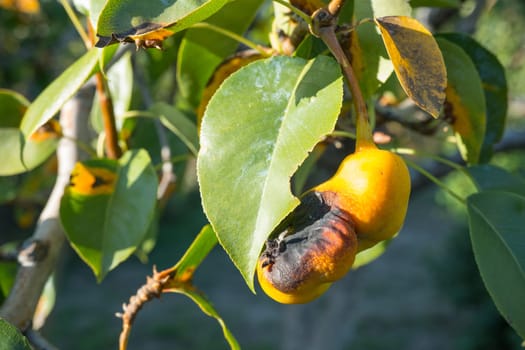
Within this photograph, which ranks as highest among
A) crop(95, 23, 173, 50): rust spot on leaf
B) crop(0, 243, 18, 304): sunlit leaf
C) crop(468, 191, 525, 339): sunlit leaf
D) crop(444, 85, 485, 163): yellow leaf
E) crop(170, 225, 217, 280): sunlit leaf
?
crop(95, 23, 173, 50): rust spot on leaf

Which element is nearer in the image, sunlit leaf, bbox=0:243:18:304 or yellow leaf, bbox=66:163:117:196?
yellow leaf, bbox=66:163:117:196

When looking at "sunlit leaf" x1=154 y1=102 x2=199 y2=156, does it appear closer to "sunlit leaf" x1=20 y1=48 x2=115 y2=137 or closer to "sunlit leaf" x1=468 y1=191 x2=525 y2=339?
"sunlit leaf" x1=20 y1=48 x2=115 y2=137

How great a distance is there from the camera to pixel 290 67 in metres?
0.58

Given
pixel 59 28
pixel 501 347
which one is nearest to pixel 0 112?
pixel 59 28

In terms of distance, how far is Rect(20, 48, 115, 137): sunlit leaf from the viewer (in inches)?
25.6

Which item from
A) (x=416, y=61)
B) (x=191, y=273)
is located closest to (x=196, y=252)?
(x=191, y=273)

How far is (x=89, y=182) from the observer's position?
0.78 meters

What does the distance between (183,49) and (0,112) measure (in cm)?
26

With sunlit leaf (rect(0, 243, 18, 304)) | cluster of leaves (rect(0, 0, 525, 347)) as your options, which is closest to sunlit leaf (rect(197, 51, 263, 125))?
cluster of leaves (rect(0, 0, 525, 347))

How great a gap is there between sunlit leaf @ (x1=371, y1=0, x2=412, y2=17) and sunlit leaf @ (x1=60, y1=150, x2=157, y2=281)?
29 cm

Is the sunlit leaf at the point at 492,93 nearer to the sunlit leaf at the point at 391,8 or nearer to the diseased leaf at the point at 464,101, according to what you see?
the diseased leaf at the point at 464,101

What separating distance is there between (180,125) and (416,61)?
1.13ft

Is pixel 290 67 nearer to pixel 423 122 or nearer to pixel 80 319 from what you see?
pixel 423 122

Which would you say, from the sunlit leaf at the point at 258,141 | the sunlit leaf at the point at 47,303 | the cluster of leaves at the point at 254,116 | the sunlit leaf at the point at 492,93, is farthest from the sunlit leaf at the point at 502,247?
the sunlit leaf at the point at 47,303
